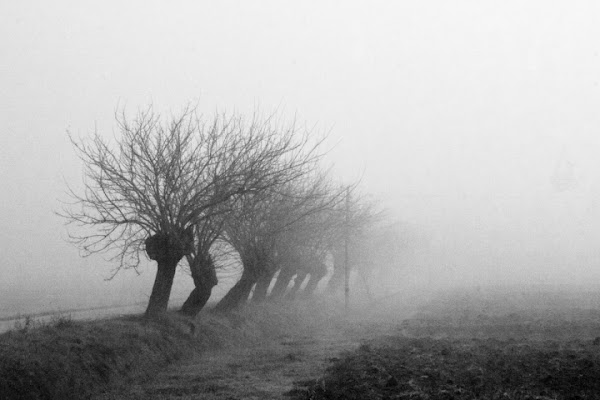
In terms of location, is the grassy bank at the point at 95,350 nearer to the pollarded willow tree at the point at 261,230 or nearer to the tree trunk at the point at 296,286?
the pollarded willow tree at the point at 261,230

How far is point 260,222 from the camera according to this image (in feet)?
93.6

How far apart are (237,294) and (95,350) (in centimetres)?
1415

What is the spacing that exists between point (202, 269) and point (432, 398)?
14.4 metres

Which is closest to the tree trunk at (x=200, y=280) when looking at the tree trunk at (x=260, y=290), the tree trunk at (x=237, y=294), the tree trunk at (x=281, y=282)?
the tree trunk at (x=237, y=294)

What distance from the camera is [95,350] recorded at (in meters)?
15.4

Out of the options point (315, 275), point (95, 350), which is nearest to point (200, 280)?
point (95, 350)

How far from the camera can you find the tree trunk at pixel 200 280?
79.5 feet

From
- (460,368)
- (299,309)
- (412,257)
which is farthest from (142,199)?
(412,257)

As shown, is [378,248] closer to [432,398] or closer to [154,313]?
[154,313]

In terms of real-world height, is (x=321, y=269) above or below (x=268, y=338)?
above

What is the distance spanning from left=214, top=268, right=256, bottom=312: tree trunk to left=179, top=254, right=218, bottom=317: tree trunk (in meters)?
4.08

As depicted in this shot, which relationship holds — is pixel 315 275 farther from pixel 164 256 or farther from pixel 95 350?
pixel 95 350

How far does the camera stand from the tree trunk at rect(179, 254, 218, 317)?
2422 centimetres

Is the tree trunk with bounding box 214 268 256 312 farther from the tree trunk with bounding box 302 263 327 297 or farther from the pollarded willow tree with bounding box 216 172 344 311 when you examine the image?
the tree trunk with bounding box 302 263 327 297
